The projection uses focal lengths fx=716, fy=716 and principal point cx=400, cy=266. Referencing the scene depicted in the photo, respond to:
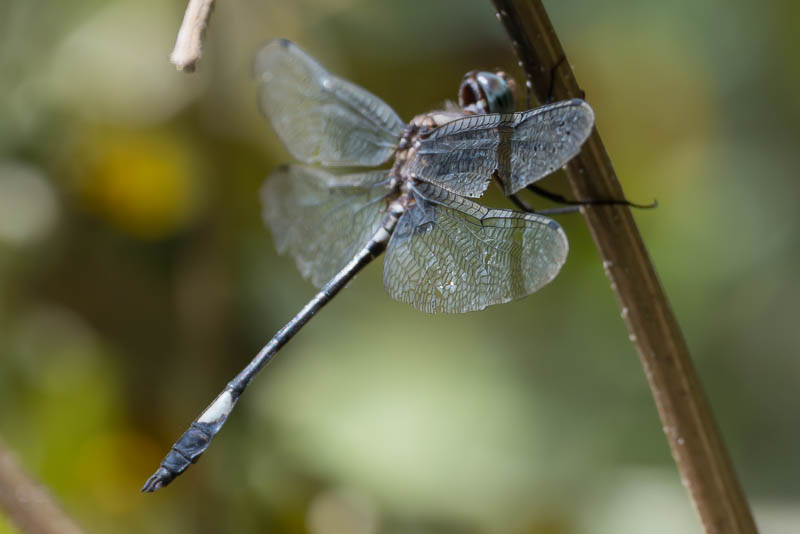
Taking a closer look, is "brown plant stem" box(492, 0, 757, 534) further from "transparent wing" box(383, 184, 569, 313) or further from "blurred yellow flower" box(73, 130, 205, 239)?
"blurred yellow flower" box(73, 130, 205, 239)

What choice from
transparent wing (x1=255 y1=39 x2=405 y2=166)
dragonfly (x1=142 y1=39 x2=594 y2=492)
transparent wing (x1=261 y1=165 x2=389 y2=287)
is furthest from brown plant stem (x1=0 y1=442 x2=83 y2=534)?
transparent wing (x1=255 y1=39 x2=405 y2=166)

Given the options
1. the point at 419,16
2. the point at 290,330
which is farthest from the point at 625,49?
the point at 290,330

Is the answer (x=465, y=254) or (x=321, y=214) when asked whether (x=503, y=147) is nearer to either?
(x=465, y=254)

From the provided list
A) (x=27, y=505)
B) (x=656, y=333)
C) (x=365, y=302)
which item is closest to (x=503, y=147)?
(x=656, y=333)

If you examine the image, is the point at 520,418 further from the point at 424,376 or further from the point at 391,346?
the point at 391,346

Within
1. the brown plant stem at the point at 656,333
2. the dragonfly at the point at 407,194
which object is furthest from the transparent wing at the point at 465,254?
the brown plant stem at the point at 656,333

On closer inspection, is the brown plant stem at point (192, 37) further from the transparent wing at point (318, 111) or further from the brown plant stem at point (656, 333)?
the transparent wing at point (318, 111)
